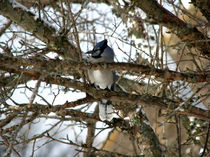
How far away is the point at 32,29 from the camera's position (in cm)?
337

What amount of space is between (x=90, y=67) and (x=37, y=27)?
1542 millimetres

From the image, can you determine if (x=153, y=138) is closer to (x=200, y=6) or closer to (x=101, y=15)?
(x=200, y=6)

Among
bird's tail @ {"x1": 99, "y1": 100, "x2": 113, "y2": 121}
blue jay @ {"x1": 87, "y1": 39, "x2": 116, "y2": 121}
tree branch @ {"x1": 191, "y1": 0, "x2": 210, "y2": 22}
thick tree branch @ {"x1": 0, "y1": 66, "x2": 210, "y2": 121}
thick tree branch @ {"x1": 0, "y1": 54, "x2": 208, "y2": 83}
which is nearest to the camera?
thick tree branch @ {"x1": 0, "y1": 54, "x2": 208, "y2": 83}

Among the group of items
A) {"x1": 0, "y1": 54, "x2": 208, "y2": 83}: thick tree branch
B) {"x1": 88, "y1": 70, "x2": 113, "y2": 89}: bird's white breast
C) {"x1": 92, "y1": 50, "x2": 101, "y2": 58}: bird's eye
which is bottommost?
{"x1": 0, "y1": 54, "x2": 208, "y2": 83}: thick tree branch

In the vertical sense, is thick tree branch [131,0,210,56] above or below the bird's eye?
above

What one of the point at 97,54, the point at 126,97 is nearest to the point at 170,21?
the point at 126,97

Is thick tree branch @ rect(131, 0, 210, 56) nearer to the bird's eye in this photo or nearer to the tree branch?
the tree branch

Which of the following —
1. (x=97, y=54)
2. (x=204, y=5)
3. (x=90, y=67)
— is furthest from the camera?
(x=97, y=54)

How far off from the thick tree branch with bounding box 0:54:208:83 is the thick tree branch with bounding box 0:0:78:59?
126 centimetres

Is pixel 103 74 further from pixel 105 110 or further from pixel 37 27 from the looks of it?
pixel 37 27

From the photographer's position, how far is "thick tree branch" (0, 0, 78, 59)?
328cm

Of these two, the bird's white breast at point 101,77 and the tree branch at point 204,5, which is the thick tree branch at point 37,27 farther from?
the tree branch at point 204,5

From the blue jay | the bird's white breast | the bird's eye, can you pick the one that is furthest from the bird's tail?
the bird's eye

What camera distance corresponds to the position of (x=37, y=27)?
3.36m
